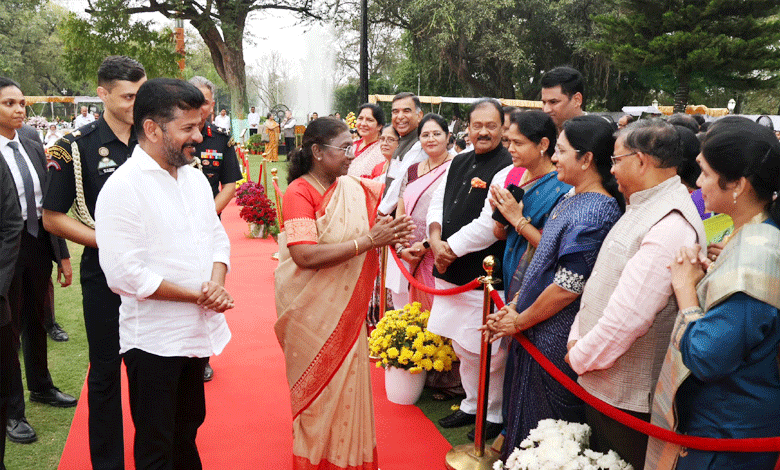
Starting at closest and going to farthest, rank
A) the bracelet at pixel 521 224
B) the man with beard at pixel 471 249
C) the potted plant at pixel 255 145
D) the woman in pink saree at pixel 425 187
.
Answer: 1. the bracelet at pixel 521 224
2. the man with beard at pixel 471 249
3. the woman in pink saree at pixel 425 187
4. the potted plant at pixel 255 145

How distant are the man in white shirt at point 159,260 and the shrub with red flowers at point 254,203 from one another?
292 inches

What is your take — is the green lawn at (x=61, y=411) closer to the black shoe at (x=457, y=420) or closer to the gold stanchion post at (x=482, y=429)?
the black shoe at (x=457, y=420)

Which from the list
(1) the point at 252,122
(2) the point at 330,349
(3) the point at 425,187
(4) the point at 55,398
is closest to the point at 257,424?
(2) the point at 330,349

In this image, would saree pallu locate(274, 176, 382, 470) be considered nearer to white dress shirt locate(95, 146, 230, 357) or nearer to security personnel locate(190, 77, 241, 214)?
white dress shirt locate(95, 146, 230, 357)

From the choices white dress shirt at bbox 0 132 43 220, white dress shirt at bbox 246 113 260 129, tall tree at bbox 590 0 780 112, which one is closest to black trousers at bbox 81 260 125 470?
white dress shirt at bbox 0 132 43 220

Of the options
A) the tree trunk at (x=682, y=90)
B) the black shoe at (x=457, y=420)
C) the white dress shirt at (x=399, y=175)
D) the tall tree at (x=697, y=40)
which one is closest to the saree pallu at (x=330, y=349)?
the black shoe at (x=457, y=420)

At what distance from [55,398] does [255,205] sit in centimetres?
593

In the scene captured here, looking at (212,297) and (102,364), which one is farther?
(102,364)

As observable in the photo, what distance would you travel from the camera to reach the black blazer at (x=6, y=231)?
3070 mm

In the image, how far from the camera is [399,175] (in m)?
5.46

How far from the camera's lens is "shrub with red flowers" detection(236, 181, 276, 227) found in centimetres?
996

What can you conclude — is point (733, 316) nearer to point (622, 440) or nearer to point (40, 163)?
point (622, 440)

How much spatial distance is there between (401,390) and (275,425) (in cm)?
92

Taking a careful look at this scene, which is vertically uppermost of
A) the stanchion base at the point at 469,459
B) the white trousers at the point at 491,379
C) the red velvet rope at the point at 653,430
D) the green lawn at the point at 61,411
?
the red velvet rope at the point at 653,430
